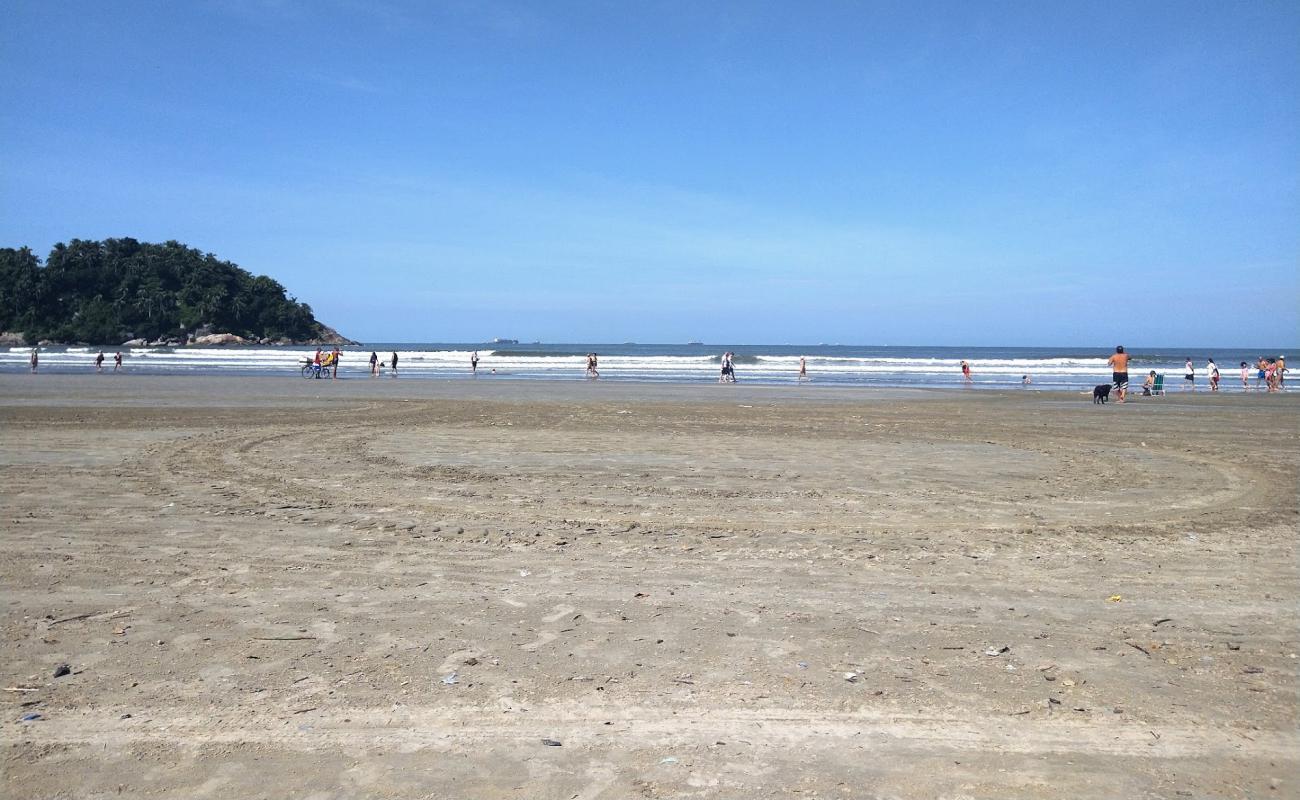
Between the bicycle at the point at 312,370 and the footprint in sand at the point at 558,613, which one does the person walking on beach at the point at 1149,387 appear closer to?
the footprint in sand at the point at 558,613

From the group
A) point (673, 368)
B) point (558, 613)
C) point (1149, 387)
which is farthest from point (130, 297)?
point (558, 613)

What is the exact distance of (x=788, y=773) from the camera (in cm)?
321

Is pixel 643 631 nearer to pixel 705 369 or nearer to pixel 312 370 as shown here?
pixel 312 370

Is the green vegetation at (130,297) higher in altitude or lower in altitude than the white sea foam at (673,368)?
higher

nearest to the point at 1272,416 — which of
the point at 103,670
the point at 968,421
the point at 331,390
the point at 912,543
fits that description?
the point at 968,421

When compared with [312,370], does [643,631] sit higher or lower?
lower

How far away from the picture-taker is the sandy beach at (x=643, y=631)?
3.29 metres

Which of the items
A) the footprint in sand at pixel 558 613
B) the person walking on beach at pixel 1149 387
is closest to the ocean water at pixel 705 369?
the person walking on beach at pixel 1149 387

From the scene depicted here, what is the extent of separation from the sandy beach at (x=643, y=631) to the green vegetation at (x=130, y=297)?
397 ft

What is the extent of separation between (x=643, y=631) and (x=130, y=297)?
13460cm

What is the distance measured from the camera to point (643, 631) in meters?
4.74

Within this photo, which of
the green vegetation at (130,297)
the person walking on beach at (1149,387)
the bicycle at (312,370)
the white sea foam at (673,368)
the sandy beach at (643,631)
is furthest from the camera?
the green vegetation at (130,297)

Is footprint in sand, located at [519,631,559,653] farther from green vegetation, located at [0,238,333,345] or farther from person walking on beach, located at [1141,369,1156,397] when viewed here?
green vegetation, located at [0,238,333,345]

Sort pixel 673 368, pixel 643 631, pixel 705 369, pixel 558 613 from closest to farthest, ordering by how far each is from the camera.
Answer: pixel 643 631, pixel 558 613, pixel 705 369, pixel 673 368
